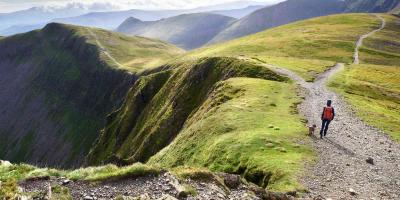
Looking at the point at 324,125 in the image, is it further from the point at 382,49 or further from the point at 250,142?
the point at 382,49

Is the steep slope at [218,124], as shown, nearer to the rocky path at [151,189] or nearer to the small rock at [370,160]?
the rocky path at [151,189]

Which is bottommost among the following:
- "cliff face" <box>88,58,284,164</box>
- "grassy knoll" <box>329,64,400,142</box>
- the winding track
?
"cliff face" <box>88,58,284,164</box>

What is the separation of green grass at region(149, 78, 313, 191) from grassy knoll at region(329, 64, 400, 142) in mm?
9521

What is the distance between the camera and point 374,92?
74375 millimetres

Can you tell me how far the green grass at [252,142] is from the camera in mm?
32469

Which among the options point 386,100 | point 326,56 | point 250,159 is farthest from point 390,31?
point 250,159

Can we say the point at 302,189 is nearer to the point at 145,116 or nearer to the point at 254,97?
the point at 254,97

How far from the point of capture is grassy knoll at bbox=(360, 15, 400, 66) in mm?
123938

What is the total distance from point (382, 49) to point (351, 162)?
121 meters

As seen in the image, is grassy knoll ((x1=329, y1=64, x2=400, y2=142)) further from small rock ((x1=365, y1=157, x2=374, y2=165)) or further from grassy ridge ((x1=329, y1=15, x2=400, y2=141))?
small rock ((x1=365, y1=157, x2=374, y2=165))

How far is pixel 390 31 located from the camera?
178 meters

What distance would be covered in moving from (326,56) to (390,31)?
73978 mm

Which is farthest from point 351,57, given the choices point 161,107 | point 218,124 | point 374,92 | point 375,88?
point 218,124

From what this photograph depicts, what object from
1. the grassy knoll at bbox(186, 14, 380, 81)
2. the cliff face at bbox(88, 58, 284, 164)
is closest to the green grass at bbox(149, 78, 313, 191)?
the cliff face at bbox(88, 58, 284, 164)
